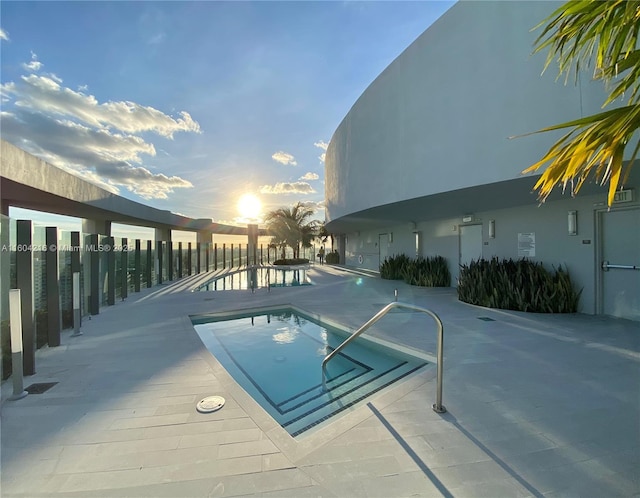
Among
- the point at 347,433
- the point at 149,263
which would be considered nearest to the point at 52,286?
the point at 347,433

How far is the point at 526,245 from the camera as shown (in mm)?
7766

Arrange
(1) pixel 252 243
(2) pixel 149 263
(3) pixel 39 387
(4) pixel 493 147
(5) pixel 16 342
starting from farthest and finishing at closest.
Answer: (1) pixel 252 243
(2) pixel 149 263
(4) pixel 493 147
(3) pixel 39 387
(5) pixel 16 342

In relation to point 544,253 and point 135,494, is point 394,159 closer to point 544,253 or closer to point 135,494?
point 544,253

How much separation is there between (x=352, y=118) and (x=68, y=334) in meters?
10.1

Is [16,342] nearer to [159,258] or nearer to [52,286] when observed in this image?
[52,286]

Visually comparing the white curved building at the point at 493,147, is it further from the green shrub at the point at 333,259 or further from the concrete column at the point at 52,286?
the green shrub at the point at 333,259

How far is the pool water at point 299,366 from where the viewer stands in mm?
3439

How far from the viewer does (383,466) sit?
2.02m

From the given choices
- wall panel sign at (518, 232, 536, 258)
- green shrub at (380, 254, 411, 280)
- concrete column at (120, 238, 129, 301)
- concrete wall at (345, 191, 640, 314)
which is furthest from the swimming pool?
wall panel sign at (518, 232, 536, 258)

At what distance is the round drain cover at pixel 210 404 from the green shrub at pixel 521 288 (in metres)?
6.70

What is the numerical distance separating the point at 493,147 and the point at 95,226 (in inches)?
567

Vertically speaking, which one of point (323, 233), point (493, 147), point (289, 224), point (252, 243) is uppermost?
point (289, 224)

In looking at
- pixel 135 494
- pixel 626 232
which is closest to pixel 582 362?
pixel 626 232

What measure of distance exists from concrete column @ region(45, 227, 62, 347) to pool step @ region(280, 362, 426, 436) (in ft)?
13.5
